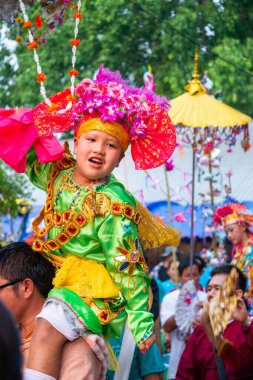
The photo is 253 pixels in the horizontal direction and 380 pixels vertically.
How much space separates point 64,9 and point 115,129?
0.89 m

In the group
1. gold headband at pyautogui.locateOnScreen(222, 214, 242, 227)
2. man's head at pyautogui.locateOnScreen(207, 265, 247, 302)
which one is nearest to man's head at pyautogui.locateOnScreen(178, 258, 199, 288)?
gold headband at pyautogui.locateOnScreen(222, 214, 242, 227)

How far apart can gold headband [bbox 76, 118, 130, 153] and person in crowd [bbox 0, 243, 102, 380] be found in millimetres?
709

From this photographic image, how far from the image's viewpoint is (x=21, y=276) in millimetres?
4461

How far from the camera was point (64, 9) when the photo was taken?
5250mm

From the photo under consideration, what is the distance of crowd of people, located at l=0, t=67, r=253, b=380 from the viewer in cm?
436

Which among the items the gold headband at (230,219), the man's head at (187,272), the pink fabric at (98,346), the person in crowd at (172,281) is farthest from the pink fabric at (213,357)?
the person in crowd at (172,281)

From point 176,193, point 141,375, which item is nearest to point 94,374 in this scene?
point 141,375

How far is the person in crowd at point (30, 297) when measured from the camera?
4.36 meters

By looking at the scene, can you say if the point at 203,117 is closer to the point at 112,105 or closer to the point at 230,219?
the point at 230,219

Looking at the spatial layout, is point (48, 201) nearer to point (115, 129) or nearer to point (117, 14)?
point (115, 129)

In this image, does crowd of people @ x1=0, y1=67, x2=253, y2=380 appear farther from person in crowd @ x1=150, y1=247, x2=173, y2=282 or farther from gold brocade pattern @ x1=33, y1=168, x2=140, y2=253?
person in crowd @ x1=150, y1=247, x2=173, y2=282

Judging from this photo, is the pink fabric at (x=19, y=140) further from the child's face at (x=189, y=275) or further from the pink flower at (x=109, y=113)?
the child's face at (x=189, y=275)

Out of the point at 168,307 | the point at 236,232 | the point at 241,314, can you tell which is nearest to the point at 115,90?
the point at 241,314

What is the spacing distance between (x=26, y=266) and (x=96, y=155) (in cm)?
67
